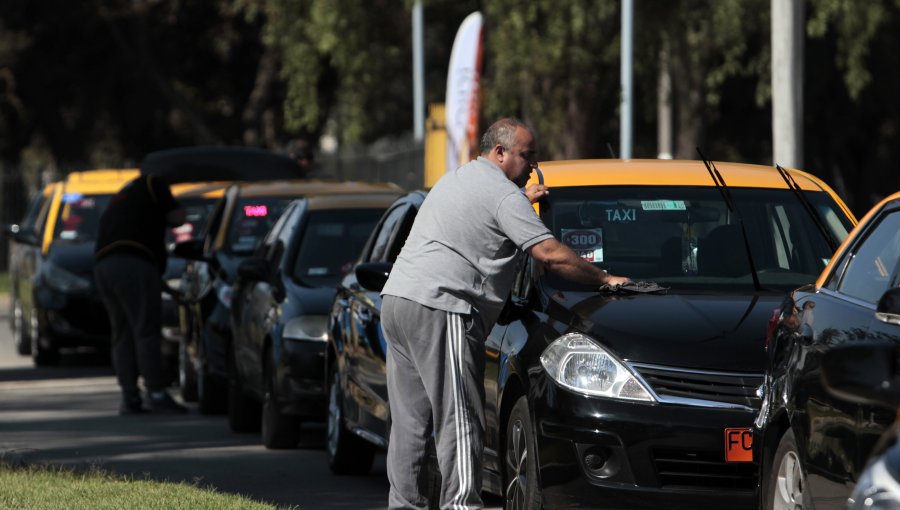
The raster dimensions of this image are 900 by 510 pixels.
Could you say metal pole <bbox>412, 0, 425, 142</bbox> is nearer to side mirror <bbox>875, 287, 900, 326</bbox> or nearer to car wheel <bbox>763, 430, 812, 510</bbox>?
car wheel <bbox>763, 430, 812, 510</bbox>

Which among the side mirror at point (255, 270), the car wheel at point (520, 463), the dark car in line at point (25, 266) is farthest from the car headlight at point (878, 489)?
the dark car in line at point (25, 266)

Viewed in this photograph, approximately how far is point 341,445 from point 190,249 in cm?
418

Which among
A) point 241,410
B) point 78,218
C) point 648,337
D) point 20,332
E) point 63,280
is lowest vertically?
point 20,332

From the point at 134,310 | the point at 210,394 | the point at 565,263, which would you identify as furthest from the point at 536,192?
the point at 134,310

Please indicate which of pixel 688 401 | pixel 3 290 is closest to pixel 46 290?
pixel 688 401

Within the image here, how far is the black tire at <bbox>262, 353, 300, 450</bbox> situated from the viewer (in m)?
12.3

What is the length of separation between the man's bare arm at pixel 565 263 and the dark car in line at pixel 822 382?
0.91 meters

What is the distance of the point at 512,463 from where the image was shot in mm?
8008

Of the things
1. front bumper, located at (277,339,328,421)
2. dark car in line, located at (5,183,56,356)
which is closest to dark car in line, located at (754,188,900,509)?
front bumper, located at (277,339,328,421)

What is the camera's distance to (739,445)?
7453mm

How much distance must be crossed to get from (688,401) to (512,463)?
35.1 inches

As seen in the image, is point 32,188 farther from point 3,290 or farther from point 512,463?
point 512,463

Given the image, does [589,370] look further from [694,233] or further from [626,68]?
[626,68]

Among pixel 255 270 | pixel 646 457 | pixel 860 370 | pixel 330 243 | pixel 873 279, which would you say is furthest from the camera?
pixel 330 243
